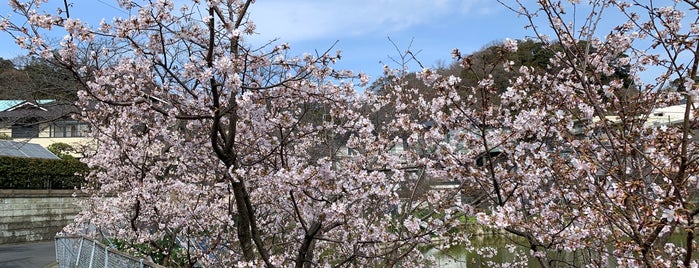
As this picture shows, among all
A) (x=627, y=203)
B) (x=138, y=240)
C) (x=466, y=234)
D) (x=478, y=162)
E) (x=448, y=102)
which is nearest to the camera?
(x=627, y=203)

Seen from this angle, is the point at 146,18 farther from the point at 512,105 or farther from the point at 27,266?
the point at 27,266

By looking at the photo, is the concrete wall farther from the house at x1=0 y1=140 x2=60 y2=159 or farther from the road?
the house at x1=0 y1=140 x2=60 y2=159

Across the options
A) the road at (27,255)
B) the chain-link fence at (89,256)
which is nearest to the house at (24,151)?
the road at (27,255)

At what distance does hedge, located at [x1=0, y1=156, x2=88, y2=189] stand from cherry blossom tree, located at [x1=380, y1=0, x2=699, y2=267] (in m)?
17.2

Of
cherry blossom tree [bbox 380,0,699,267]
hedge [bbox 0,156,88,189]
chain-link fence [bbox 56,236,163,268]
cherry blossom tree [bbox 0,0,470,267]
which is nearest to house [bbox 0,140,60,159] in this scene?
hedge [bbox 0,156,88,189]

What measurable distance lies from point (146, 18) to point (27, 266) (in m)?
11.4

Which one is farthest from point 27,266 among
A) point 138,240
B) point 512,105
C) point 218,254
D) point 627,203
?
point 627,203

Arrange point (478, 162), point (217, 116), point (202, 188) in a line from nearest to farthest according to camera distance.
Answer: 1. point (217, 116)
2. point (478, 162)
3. point (202, 188)

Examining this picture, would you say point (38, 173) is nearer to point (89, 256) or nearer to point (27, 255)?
point (27, 255)

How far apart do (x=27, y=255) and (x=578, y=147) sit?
53.1 ft

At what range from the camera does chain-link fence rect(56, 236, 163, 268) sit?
5.87 m

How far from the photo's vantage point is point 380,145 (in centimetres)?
596

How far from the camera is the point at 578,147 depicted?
3.85 meters

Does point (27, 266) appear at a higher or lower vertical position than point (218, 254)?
lower
